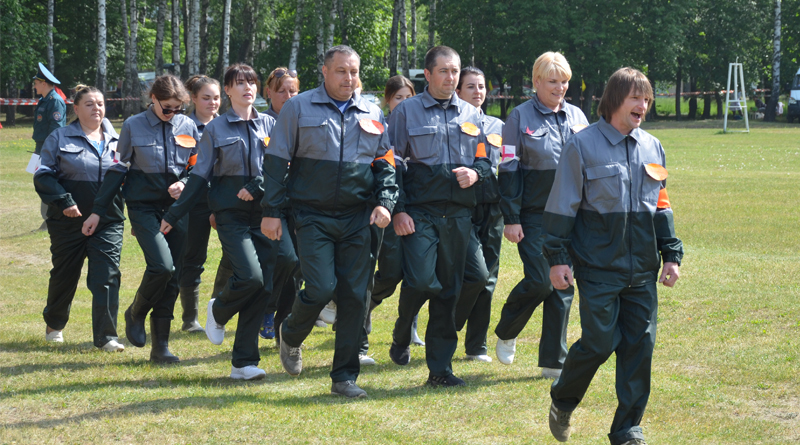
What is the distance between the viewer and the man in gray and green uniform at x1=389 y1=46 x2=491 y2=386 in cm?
577

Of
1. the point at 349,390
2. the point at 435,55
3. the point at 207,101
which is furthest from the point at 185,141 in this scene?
the point at 349,390

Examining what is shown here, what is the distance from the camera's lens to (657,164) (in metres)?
4.65

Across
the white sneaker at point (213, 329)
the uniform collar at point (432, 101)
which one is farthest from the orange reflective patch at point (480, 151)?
the white sneaker at point (213, 329)

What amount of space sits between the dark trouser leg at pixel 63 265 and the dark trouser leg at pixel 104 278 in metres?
0.14

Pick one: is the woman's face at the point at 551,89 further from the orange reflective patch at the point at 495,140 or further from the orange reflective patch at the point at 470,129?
the orange reflective patch at the point at 470,129

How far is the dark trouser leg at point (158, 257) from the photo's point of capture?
21.8 feet

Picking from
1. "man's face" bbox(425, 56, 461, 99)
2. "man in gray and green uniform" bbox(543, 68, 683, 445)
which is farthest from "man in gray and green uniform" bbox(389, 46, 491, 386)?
"man in gray and green uniform" bbox(543, 68, 683, 445)

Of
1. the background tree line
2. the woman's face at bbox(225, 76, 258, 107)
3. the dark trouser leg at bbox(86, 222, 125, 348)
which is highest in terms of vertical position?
the background tree line

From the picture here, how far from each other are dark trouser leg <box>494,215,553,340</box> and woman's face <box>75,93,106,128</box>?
139 inches

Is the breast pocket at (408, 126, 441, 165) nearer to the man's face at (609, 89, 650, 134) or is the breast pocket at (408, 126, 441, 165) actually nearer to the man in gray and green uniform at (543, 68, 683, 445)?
the man in gray and green uniform at (543, 68, 683, 445)

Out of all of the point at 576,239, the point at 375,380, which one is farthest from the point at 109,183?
the point at 576,239

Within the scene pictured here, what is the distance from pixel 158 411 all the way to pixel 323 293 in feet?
3.97

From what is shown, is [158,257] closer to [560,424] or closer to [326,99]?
[326,99]

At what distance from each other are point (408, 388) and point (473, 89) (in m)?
2.43
